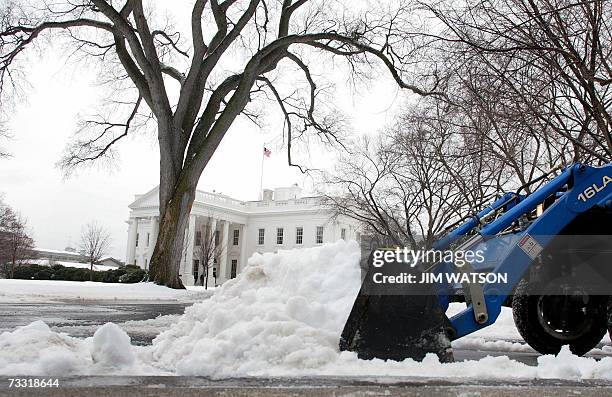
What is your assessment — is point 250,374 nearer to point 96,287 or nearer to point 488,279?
point 488,279

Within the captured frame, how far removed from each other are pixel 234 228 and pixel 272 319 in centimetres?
7022

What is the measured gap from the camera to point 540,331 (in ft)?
15.8

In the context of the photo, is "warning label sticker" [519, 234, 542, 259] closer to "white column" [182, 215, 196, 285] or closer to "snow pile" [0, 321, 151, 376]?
"snow pile" [0, 321, 151, 376]

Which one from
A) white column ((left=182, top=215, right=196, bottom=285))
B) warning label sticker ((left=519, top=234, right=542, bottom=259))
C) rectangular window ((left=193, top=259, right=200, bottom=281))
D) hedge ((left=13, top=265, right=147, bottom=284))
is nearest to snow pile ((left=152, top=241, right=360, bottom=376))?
warning label sticker ((left=519, top=234, right=542, bottom=259))

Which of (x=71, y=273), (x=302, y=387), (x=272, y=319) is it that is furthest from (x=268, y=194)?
(x=302, y=387)

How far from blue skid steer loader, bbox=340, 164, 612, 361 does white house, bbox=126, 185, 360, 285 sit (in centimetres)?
5713

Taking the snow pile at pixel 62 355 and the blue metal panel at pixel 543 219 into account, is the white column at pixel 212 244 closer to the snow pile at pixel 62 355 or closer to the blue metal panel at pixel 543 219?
the blue metal panel at pixel 543 219

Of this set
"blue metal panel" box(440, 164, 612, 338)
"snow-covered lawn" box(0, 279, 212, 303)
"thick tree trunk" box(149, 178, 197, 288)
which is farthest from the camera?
"thick tree trunk" box(149, 178, 197, 288)

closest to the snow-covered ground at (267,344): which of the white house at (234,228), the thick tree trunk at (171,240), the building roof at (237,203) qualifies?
the thick tree trunk at (171,240)

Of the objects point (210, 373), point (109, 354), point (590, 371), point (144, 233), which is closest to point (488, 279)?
point (590, 371)

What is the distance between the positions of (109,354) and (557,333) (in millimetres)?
3609

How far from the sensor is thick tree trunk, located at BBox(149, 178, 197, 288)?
17141 mm

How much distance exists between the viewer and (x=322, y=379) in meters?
2.79

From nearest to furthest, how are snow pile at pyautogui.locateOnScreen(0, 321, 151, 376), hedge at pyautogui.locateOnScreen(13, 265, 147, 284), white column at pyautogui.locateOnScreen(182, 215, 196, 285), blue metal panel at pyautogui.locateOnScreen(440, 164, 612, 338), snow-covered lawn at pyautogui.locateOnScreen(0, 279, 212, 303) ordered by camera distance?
1. snow pile at pyautogui.locateOnScreen(0, 321, 151, 376)
2. blue metal panel at pyautogui.locateOnScreen(440, 164, 612, 338)
3. snow-covered lawn at pyautogui.locateOnScreen(0, 279, 212, 303)
4. hedge at pyautogui.locateOnScreen(13, 265, 147, 284)
5. white column at pyautogui.locateOnScreen(182, 215, 196, 285)
